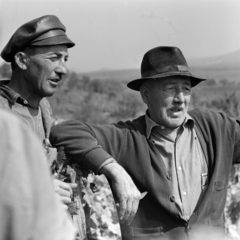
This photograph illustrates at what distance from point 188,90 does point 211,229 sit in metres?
0.82

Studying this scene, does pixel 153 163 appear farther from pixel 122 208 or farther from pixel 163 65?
pixel 163 65

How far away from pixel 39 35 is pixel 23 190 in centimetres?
191

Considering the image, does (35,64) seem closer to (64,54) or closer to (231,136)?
(64,54)

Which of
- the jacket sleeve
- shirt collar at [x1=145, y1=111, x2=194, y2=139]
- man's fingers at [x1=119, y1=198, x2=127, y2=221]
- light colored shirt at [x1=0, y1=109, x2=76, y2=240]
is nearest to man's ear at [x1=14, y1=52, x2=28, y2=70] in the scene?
the jacket sleeve

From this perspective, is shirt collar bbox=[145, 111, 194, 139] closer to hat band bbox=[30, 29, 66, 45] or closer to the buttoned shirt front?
the buttoned shirt front

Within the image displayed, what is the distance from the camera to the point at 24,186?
1.03 meters

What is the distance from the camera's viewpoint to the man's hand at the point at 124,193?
2596mm

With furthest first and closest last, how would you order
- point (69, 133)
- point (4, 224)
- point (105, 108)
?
point (105, 108) → point (69, 133) → point (4, 224)

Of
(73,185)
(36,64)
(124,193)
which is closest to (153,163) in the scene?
(124,193)

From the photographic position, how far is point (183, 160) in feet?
9.59

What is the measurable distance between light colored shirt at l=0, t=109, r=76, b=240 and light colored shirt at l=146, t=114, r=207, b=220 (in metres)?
1.89

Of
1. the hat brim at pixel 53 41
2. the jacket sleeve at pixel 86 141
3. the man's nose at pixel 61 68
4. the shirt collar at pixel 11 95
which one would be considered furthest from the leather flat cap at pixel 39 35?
the jacket sleeve at pixel 86 141

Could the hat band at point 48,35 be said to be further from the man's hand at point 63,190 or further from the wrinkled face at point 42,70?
the man's hand at point 63,190

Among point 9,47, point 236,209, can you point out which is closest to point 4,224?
point 9,47
